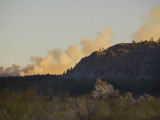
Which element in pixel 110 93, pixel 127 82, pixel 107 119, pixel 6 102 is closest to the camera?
pixel 107 119

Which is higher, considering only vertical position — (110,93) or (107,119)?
(110,93)

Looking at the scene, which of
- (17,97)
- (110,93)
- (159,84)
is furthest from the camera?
(159,84)

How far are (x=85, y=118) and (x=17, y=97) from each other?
3.81 m

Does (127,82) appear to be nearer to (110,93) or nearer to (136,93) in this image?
(136,93)

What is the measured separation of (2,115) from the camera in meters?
8.59

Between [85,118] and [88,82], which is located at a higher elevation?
[88,82]

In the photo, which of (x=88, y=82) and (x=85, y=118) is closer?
(x=85, y=118)

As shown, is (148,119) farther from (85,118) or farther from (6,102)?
(6,102)

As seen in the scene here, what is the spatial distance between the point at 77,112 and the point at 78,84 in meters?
107

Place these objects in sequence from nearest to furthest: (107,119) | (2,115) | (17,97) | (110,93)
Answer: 1. (2,115)
2. (107,119)
3. (17,97)
4. (110,93)

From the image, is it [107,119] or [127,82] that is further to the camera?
[127,82]

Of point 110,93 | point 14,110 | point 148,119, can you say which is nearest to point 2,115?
point 14,110

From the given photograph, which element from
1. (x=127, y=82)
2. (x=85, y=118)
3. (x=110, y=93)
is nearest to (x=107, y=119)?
(x=85, y=118)

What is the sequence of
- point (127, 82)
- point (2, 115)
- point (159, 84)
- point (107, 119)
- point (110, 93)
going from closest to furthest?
1. point (2, 115)
2. point (107, 119)
3. point (110, 93)
4. point (159, 84)
5. point (127, 82)
